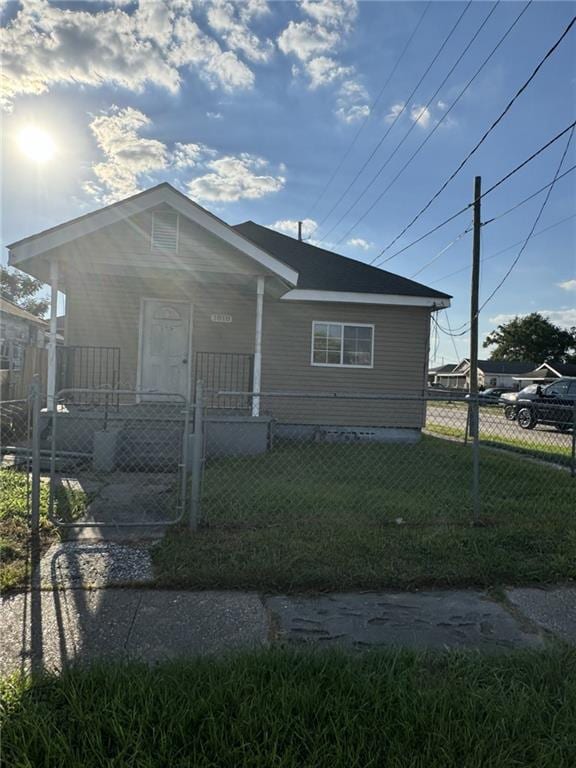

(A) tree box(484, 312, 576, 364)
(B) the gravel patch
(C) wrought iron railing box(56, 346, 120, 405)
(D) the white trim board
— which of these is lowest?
(B) the gravel patch

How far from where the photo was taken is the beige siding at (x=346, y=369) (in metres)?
11.0

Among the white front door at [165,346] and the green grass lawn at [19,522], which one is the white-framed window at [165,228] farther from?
the green grass lawn at [19,522]

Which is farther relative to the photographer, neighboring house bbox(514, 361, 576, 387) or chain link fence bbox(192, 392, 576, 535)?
neighboring house bbox(514, 361, 576, 387)

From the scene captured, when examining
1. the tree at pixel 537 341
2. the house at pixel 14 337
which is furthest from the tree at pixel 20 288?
the tree at pixel 537 341

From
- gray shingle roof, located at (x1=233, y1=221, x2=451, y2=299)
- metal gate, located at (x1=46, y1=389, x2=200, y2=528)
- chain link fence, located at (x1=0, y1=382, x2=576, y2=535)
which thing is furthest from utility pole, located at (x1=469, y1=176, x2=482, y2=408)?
metal gate, located at (x1=46, y1=389, x2=200, y2=528)

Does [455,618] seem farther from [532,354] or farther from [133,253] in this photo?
Result: [532,354]

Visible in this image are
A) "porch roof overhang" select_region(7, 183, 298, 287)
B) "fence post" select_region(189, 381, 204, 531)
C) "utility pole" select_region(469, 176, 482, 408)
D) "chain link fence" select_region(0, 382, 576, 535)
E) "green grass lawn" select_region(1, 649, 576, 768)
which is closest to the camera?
"green grass lawn" select_region(1, 649, 576, 768)

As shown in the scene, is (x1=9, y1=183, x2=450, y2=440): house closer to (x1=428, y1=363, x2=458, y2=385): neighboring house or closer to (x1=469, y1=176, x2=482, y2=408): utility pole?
(x1=469, y1=176, x2=482, y2=408): utility pole

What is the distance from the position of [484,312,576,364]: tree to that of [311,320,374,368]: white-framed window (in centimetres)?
6919

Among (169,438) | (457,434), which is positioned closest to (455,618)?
(169,438)

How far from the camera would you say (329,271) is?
11828 millimetres

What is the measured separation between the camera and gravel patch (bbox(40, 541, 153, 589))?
130 inches

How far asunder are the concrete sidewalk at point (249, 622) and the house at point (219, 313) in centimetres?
609

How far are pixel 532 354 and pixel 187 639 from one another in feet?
262
